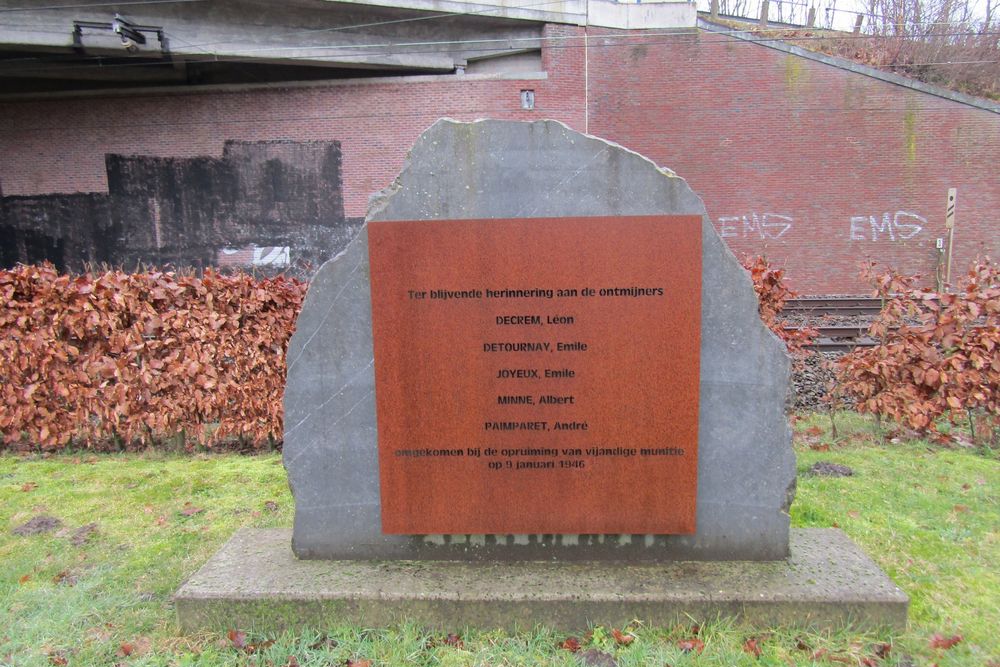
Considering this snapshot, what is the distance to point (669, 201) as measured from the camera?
3080 millimetres

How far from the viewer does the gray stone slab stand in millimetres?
3096

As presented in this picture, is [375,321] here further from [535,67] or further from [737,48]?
[737,48]

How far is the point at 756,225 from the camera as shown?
835 inches

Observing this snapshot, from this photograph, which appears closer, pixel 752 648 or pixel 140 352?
pixel 752 648

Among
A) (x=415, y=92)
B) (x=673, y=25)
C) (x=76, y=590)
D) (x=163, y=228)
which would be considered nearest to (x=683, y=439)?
(x=76, y=590)

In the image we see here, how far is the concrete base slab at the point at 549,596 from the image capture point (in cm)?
286

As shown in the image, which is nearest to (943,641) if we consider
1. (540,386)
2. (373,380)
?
(540,386)

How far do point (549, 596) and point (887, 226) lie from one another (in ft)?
73.6

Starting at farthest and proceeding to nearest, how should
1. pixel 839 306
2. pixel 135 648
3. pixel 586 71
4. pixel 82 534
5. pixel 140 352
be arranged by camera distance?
pixel 586 71 < pixel 839 306 < pixel 140 352 < pixel 82 534 < pixel 135 648

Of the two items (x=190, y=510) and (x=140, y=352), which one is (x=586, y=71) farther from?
(x=190, y=510)

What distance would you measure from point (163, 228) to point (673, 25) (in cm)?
1808

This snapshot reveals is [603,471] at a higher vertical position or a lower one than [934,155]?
lower

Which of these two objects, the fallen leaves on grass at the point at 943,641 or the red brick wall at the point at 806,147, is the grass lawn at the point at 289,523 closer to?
the fallen leaves on grass at the point at 943,641

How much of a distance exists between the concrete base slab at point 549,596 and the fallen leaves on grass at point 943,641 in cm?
12
